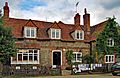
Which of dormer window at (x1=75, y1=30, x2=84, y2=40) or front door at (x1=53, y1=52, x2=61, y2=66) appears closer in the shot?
front door at (x1=53, y1=52, x2=61, y2=66)

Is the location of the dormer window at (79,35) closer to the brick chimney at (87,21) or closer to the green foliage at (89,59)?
the brick chimney at (87,21)

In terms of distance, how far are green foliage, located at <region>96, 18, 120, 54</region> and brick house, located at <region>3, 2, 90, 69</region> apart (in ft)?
6.99

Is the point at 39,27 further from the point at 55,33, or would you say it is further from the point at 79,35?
the point at 79,35

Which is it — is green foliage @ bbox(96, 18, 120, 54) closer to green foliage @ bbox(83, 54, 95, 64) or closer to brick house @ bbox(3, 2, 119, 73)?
brick house @ bbox(3, 2, 119, 73)

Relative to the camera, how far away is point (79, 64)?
126 ft

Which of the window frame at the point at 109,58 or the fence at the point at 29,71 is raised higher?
the window frame at the point at 109,58

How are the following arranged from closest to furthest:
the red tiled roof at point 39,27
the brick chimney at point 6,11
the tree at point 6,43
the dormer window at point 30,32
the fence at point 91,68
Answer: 1. the tree at point 6,43
2. the fence at point 91,68
3. the dormer window at point 30,32
4. the red tiled roof at point 39,27
5. the brick chimney at point 6,11

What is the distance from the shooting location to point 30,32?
3825 centimetres

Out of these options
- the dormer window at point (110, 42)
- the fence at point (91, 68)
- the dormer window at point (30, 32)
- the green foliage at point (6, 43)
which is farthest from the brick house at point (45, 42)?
the green foliage at point (6, 43)

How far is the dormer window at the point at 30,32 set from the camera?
38.0 metres

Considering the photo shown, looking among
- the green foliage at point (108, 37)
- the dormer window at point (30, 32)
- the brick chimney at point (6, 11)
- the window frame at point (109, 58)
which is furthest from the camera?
the window frame at point (109, 58)

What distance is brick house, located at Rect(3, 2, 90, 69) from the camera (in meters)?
37.4

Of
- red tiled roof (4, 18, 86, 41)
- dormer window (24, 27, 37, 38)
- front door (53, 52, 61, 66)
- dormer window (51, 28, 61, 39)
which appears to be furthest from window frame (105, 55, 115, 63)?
dormer window (24, 27, 37, 38)

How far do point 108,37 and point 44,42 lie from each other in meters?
11.1
